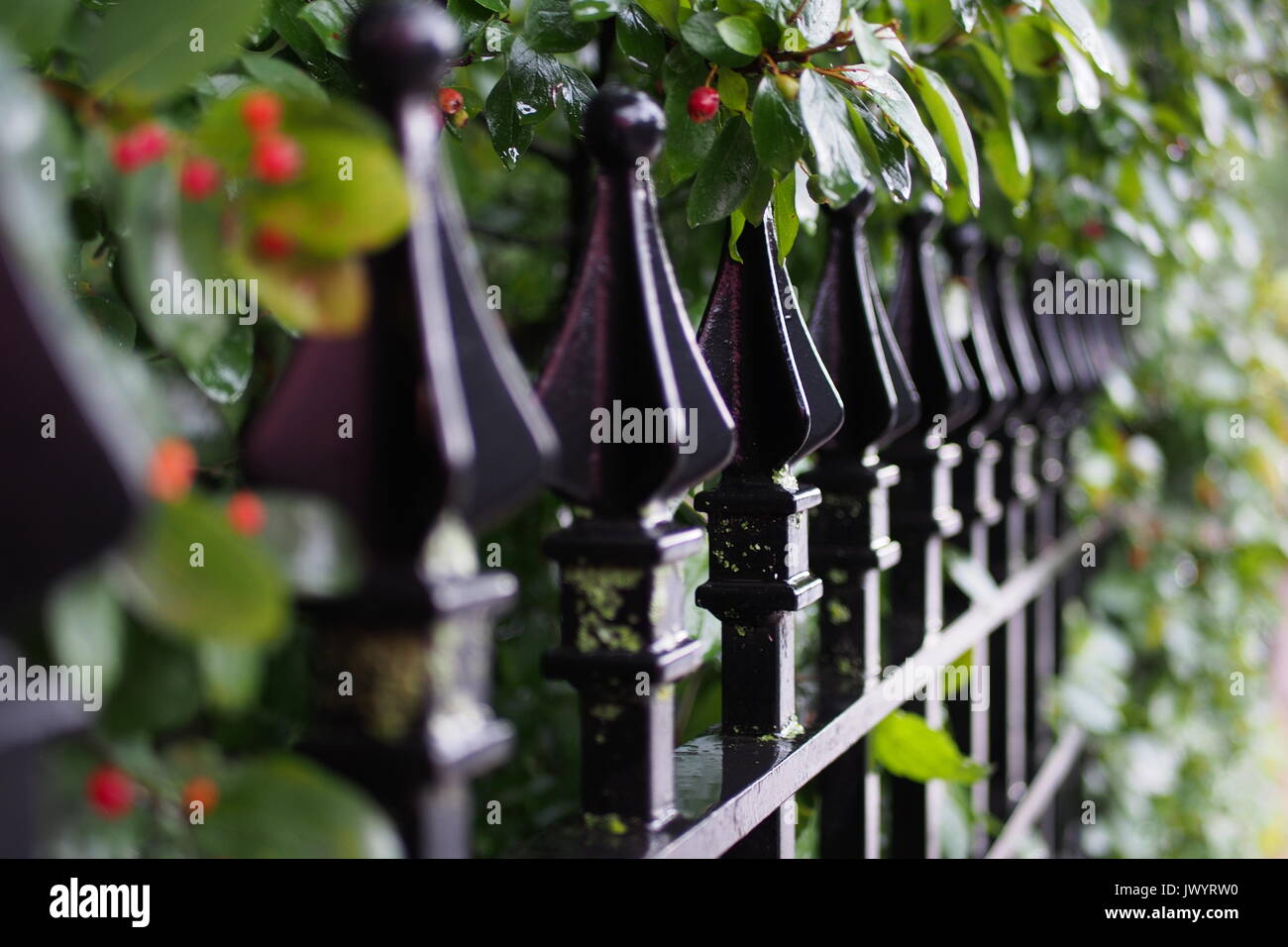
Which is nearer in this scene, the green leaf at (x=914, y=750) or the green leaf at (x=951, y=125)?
the green leaf at (x=951, y=125)

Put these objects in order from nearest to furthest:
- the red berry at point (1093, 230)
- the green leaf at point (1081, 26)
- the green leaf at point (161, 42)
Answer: the green leaf at point (161, 42)
the green leaf at point (1081, 26)
the red berry at point (1093, 230)

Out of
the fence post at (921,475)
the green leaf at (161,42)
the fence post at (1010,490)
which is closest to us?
the green leaf at (161,42)

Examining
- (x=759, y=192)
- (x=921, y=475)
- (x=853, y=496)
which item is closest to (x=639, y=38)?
(x=759, y=192)

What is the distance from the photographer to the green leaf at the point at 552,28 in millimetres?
851

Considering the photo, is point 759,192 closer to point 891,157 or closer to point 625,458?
point 891,157

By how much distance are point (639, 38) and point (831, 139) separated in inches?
8.1

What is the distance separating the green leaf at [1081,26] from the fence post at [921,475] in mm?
398

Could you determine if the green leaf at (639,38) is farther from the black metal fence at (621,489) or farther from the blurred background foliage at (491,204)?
the black metal fence at (621,489)

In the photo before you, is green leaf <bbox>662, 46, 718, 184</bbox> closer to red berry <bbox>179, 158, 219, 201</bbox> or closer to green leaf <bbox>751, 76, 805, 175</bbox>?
green leaf <bbox>751, 76, 805, 175</bbox>

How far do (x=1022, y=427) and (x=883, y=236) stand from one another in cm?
59

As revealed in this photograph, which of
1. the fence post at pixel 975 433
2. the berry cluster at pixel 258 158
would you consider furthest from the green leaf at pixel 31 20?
the fence post at pixel 975 433

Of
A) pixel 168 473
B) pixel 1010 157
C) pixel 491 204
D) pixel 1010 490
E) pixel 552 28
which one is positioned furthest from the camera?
pixel 491 204

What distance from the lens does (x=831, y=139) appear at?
722 mm
